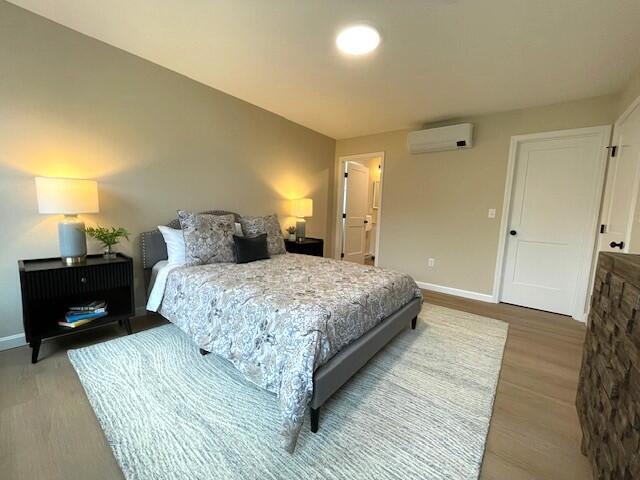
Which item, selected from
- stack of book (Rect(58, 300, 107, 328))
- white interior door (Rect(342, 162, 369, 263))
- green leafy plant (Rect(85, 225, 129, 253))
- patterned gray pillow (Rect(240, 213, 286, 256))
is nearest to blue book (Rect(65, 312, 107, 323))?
stack of book (Rect(58, 300, 107, 328))

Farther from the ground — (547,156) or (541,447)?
(547,156)

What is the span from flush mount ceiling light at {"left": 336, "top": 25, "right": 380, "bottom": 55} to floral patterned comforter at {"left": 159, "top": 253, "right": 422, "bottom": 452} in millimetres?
1845

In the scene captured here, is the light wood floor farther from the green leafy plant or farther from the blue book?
the green leafy plant

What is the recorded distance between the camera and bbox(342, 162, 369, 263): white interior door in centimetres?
524

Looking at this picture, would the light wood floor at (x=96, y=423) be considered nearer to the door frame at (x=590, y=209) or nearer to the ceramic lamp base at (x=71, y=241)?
the ceramic lamp base at (x=71, y=241)

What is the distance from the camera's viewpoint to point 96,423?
4.74 ft

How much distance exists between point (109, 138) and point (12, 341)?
1.83 m

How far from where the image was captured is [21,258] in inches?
84.0

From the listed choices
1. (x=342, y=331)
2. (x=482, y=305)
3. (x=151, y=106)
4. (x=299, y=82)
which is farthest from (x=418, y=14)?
(x=482, y=305)

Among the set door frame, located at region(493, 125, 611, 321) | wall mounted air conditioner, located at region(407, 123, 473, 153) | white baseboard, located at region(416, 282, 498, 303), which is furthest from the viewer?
white baseboard, located at region(416, 282, 498, 303)

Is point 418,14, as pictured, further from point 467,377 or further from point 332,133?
point 332,133

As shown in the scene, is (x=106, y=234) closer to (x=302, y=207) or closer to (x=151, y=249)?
(x=151, y=249)

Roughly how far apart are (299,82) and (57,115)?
6.98 feet

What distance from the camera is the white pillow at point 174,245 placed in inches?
103
